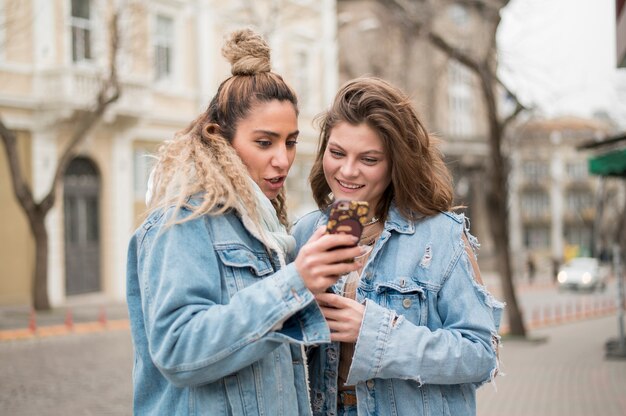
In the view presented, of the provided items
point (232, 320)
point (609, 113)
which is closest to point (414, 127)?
point (232, 320)

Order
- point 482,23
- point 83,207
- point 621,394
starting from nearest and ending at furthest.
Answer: point 621,394, point 482,23, point 83,207

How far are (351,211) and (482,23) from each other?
13.5 m

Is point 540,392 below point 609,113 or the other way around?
below

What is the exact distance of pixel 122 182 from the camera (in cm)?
2261

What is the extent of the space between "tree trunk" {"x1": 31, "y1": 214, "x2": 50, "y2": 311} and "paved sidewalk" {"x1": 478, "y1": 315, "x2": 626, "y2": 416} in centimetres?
1008

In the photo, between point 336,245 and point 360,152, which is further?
point 360,152

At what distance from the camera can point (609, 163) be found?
Answer: 36.1 feet

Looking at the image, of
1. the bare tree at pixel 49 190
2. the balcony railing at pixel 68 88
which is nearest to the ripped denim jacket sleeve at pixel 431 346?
the bare tree at pixel 49 190

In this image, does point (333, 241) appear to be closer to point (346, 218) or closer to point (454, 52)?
point (346, 218)

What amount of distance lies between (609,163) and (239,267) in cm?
983

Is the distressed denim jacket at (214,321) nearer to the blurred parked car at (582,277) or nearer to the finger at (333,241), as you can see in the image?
the finger at (333,241)

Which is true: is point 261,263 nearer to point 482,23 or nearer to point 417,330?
point 417,330

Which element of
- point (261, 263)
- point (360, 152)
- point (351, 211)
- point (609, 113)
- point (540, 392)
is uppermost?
point (609, 113)

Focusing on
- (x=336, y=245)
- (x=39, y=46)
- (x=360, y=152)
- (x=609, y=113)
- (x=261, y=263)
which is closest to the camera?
(x=336, y=245)
